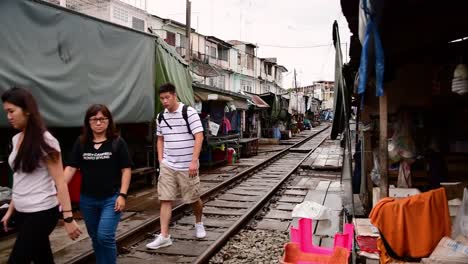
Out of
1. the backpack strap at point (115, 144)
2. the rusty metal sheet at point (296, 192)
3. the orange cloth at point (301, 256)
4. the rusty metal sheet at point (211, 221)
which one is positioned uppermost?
the backpack strap at point (115, 144)

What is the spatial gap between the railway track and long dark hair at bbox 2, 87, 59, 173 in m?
2.12

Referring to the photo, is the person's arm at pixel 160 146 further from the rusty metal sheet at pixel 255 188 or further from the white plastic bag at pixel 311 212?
the rusty metal sheet at pixel 255 188

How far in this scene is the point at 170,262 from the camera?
203 inches

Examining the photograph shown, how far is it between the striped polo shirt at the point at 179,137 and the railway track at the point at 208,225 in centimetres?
115

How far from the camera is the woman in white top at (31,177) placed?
9.78 feet

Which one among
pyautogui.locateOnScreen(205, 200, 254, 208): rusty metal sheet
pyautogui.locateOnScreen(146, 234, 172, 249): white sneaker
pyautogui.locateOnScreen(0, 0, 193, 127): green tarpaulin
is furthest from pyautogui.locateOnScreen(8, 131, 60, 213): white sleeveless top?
pyautogui.locateOnScreen(205, 200, 254, 208): rusty metal sheet

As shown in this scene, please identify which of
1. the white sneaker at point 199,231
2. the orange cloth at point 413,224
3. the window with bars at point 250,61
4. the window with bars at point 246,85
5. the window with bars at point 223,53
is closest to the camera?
the orange cloth at point 413,224

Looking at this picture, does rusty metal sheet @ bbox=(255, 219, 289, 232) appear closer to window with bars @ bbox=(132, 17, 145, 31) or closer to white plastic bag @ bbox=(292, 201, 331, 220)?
white plastic bag @ bbox=(292, 201, 331, 220)

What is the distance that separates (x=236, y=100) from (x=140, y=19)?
16.1 meters

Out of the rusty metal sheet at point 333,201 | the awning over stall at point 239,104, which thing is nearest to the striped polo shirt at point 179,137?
the rusty metal sheet at point 333,201

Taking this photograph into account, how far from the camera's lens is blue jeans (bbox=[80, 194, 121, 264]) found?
368cm

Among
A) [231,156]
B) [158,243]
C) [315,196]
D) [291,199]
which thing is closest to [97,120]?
[158,243]

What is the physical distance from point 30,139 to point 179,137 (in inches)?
98.5

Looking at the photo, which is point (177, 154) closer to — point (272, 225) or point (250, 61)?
point (272, 225)
